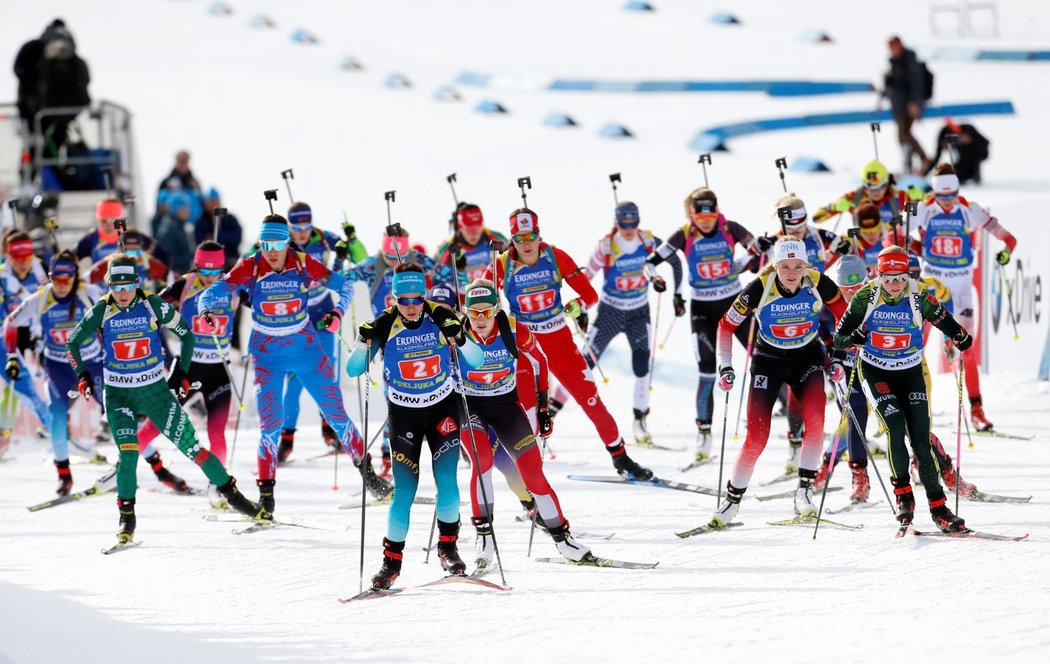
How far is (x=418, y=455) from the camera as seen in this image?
319 inches

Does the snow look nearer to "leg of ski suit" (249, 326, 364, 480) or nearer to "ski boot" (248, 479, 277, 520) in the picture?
"ski boot" (248, 479, 277, 520)

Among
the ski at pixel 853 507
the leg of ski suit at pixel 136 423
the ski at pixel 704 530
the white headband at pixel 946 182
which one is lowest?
the ski at pixel 704 530

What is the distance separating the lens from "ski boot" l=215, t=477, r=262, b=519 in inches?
398

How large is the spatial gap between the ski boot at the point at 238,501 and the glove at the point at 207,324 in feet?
3.81

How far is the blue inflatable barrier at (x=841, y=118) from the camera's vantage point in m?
27.1

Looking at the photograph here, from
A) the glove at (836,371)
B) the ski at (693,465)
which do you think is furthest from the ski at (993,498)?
the ski at (693,465)

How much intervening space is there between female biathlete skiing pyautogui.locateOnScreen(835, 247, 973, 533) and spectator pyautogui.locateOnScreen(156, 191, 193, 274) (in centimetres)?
1159

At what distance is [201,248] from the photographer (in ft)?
37.2

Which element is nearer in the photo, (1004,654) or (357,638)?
(1004,654)

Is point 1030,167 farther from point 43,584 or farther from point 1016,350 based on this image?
point 43,584

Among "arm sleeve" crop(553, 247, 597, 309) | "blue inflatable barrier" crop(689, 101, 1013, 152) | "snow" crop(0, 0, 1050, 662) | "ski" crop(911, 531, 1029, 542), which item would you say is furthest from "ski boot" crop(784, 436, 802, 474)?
"blue inflatable barrier" crop(689, 101, 1013, 152)

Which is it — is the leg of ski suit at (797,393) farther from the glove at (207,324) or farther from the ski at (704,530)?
the glove at (207,324)

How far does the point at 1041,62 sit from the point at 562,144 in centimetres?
1169

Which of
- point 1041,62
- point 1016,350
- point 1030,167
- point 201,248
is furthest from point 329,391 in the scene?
point 1041,62
